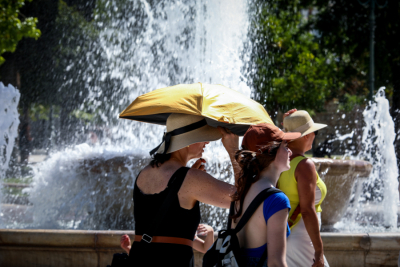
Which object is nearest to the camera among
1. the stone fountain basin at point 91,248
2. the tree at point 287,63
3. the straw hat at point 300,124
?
the straw hat at point 300,124

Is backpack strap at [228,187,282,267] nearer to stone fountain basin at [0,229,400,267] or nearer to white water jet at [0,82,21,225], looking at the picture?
stone fountain basin at [0,229,400,267]

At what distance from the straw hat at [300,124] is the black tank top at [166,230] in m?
1.03

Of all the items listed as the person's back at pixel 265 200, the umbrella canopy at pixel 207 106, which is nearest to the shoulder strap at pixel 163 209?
the person's back at pixel 265 200

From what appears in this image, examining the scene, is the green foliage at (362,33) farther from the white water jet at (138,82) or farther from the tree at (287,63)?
the white water jet at (138,82)

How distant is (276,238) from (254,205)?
0.16 metres

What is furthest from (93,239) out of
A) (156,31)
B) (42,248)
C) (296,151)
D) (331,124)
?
(331,124)

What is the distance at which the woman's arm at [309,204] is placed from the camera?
2504mm

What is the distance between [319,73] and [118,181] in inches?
654

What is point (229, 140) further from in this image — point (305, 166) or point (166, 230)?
point (166, 230)

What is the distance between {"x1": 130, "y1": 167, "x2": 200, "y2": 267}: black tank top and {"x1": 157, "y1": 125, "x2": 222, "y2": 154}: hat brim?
192 mm

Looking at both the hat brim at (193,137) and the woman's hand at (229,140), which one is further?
the woman's hand at (229,140)

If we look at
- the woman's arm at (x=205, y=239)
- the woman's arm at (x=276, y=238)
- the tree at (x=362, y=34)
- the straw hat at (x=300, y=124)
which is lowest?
the woman's arm at (x=205, y=239)

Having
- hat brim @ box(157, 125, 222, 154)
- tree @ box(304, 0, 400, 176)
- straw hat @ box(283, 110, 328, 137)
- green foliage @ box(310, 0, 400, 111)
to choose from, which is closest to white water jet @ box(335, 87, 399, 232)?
straw hat @ box(283, 110, 328, 137)

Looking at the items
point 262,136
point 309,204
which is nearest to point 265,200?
point 262,136
